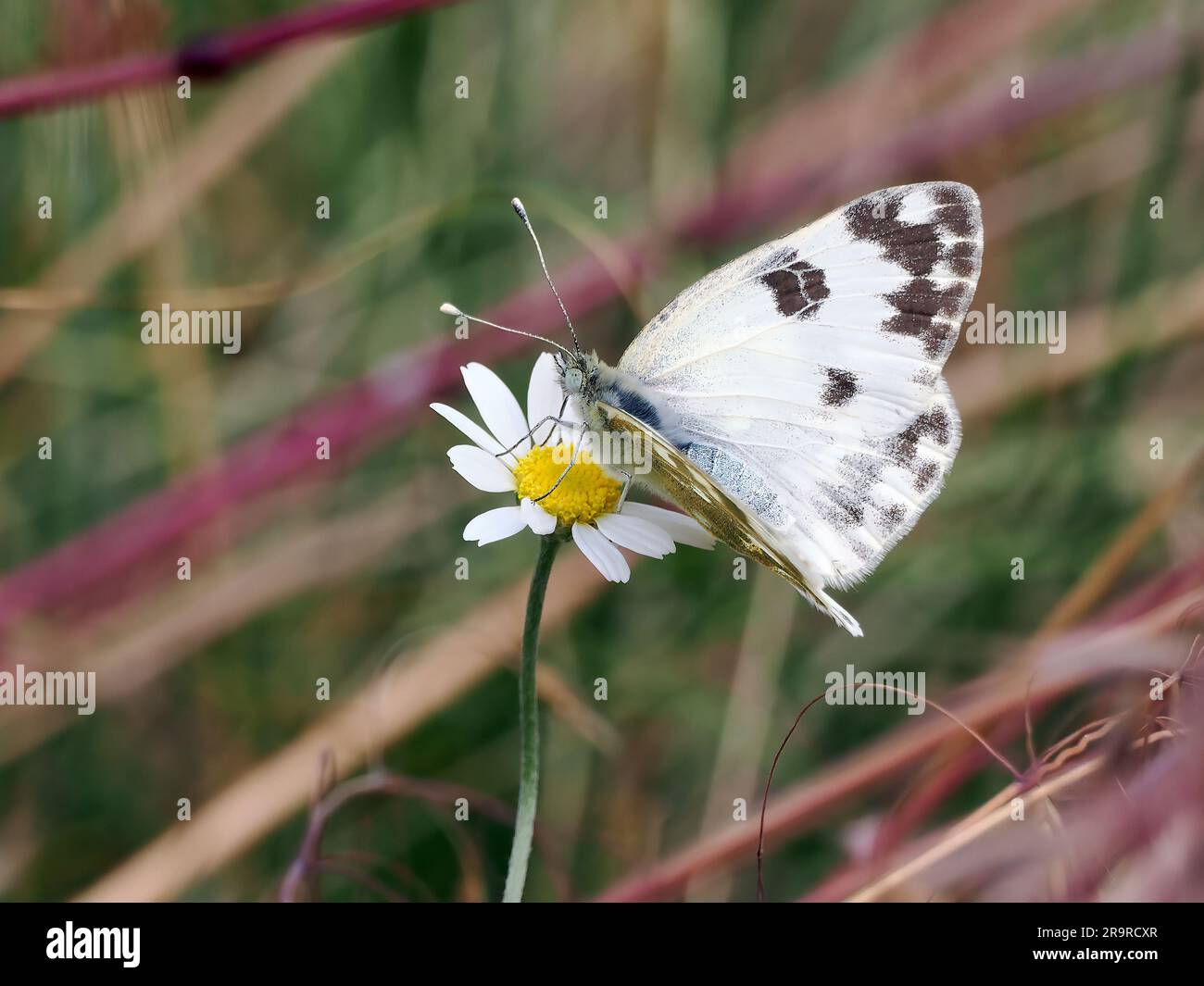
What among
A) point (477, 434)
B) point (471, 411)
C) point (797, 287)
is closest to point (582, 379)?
point (477, 434)

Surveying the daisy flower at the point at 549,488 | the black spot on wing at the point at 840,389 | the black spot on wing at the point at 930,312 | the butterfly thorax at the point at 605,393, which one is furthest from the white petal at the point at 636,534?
the black spot on wing at the point at 930,312

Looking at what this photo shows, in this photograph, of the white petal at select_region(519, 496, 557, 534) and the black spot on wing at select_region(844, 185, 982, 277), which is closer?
the white petal at select_region(519, 496, 557, 534)

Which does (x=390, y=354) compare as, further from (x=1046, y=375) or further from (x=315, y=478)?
(x=1046, y=375)

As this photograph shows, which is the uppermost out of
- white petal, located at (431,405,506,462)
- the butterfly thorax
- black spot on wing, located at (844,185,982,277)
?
black spot on wing, located at (844,185,982,277)

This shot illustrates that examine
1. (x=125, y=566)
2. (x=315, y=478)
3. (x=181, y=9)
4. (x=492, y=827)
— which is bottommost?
(x=492, y=827)

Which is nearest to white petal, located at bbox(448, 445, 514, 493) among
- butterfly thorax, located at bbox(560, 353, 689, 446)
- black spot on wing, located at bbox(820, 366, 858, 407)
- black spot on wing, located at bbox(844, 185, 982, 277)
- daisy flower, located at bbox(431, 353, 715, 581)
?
daisy flower, located at bbox(431, 353, 715, 581)

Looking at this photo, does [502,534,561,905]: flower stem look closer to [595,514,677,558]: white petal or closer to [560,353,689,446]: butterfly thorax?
[595,514,677,558]: white petal

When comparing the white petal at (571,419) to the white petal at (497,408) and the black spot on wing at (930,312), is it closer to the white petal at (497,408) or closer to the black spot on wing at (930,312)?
the white petal at (497,408)
